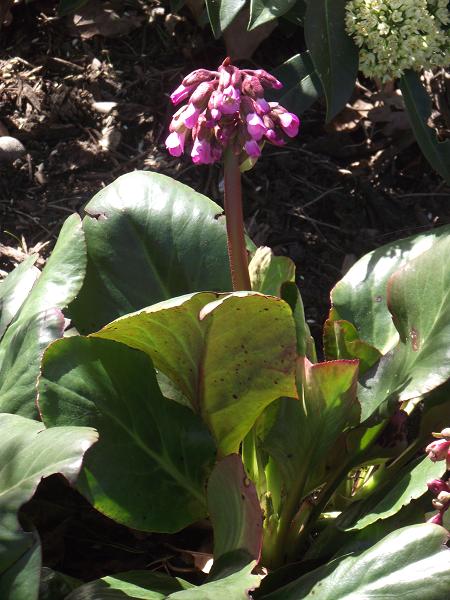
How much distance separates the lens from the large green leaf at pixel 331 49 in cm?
218

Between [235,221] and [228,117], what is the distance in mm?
202

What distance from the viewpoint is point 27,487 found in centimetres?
135

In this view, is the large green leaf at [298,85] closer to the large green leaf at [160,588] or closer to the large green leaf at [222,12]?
the large green leaf at [222,12]

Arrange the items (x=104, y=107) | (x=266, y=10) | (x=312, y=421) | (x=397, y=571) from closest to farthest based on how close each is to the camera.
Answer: (x=397, y=571), (x=312, y=421), (x=266, y=10), (x=104, y=107)

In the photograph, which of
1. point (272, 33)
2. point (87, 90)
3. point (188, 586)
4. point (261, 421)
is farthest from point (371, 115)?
point (188, 586)

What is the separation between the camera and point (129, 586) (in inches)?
59.9

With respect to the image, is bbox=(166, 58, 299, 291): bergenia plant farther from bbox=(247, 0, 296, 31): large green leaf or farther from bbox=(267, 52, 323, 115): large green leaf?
bbox=(267, 52, 323, 115): large green leaf

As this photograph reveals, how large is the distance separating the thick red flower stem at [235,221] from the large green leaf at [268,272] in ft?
0.80

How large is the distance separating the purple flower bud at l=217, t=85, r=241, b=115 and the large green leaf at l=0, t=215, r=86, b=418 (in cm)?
47

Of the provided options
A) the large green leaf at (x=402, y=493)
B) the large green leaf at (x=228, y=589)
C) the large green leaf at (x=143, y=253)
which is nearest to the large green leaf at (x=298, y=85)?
the large green leaf at (x=143, y=253)

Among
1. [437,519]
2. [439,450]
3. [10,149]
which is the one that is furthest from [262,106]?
[10,149]

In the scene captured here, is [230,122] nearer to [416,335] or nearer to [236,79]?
[236,79]

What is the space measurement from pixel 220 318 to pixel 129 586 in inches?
19.3

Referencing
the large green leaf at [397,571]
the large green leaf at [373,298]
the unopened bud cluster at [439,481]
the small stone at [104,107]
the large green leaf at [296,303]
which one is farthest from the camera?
the small stone at [104,107]
